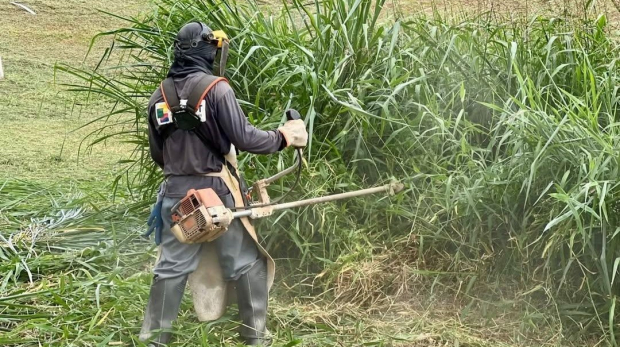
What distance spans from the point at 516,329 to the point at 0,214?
10.8 ft

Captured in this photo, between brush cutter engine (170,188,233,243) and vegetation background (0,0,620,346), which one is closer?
brush cutter engine (170,188,233,243)

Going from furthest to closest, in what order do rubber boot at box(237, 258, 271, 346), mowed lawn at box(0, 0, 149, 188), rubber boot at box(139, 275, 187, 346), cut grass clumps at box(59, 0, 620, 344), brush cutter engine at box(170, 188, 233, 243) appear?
mowed lawn at box(0, 0, 149, 188)
cut grass clumps at box(59, 0, 620, 344)
rubber boot at box(237, 258, 271, 346)
rubber boot at box(139, 275, 187, 346)
brush cutter engine at box(170, 188, 233, 243)

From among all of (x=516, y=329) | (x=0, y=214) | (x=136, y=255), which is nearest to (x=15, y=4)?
(x=0, y=214)

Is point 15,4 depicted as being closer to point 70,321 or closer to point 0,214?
point 0,214

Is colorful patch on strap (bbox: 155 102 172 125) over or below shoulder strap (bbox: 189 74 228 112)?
below

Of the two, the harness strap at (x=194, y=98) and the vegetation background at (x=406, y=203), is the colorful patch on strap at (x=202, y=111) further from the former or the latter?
the vegetation background at (x=406, y=203)

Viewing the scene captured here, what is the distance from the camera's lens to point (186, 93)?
4.32 meters

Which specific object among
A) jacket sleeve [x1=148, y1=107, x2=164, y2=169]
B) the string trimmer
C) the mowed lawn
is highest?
jacket sleeve [x1=148, y1=107, x2=164, y2=169]

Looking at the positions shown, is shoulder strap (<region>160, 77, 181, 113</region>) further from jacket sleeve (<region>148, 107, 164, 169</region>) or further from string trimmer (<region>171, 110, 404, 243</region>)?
string trimmer (<region>171, 110, 404, 243</region>)

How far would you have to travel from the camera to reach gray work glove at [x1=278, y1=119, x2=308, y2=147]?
177 inches

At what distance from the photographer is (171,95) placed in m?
4.36

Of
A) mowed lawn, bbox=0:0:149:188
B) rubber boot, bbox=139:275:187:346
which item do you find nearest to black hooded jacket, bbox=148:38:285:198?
rubber boot, bbox=139:275:187:346

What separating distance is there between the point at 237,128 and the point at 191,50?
1.39 ft

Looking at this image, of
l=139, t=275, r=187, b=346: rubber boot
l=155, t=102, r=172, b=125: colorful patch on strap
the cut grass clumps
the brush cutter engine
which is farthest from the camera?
the cut grass clumps
